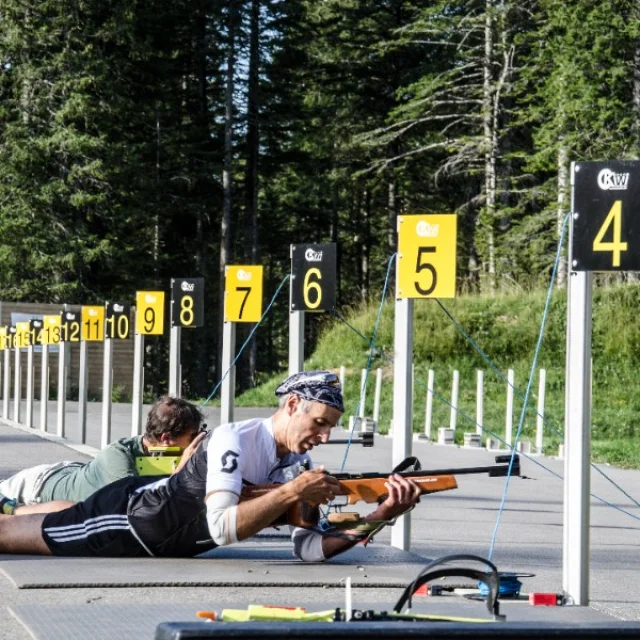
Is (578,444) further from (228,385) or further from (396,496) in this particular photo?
(228,385)

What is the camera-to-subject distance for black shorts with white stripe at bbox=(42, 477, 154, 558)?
7762 mm

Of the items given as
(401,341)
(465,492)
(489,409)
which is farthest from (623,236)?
(489,409)

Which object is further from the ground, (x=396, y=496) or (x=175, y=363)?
(x=175, y=363)

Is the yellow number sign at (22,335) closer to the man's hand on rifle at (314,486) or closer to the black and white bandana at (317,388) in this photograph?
the black and white bandana at (317,388)

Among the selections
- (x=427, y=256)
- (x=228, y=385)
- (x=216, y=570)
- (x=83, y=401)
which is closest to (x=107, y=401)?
(x=83, y=401)

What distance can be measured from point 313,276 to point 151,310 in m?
6.15

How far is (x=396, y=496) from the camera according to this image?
7.32 metres

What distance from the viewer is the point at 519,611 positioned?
6.00 m

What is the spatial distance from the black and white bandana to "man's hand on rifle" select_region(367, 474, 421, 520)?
18.0 inches

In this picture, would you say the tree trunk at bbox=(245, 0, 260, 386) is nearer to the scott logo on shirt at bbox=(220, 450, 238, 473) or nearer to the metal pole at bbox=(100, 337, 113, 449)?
the metal pole at bbox=(100, 337, 113, 449)

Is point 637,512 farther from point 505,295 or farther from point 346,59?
point 346,59

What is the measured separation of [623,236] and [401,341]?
3.04 metres

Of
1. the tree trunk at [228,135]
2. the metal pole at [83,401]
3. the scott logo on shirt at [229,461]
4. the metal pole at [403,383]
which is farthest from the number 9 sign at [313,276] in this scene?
the tree trunk at [228,135]

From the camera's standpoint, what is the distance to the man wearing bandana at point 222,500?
7145mm
